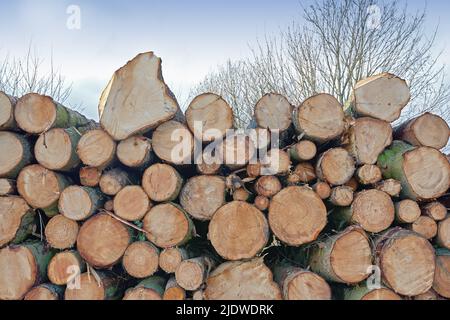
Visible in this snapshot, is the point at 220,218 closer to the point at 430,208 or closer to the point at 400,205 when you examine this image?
the point at 400,205

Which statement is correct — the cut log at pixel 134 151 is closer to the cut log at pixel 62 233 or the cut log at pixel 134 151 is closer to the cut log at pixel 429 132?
the cut log at pixel 62 233

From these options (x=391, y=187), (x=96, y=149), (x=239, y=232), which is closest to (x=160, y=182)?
(x=96, y=149)

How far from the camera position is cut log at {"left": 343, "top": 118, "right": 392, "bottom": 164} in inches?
97.7

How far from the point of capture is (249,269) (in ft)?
7.72

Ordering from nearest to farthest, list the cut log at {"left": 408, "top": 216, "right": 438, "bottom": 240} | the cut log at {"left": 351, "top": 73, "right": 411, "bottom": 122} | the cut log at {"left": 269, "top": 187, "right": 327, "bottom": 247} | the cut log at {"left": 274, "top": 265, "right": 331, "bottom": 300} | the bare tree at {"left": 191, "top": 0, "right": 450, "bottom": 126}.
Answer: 1. the cut log at {"left": 274, "top": 265, "right": 331, "bottom": 300}
2. the cut log at {"left": 269, "top": 187, "right": 327, "bottom": 247}
3. the cut log at {"left": 408, "top": 216, "right": 438, "bottom": 240}
4. the cut log at {"left": 351, "top": 73, "right": 411, "bottom": 122}
5. the bare tree at {"left": 191, "top": 0, "right": 450, "bottom": 126}

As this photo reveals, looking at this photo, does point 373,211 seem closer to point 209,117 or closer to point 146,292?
point 209,117

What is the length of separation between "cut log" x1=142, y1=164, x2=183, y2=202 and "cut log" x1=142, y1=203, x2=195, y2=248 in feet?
0.25

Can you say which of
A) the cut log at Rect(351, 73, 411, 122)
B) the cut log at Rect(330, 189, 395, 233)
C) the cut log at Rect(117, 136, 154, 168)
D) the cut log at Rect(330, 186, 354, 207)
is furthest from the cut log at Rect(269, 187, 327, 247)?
the cut log at Rect(117, 136, 154, 168)

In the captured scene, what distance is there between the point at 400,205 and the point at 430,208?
9.1 inches

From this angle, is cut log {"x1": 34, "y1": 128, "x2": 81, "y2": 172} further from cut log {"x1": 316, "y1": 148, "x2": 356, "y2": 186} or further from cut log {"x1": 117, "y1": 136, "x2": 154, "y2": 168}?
cut log {"x1": 316, "y1": 148, "x2": 356, "y2": 186}

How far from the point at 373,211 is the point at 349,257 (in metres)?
0.35

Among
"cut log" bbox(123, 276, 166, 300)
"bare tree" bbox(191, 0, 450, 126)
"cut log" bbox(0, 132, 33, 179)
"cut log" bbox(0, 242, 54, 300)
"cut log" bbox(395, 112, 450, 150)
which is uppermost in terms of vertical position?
"bare tree" bbox(191, 0, 450, 126)

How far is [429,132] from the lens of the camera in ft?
8.58

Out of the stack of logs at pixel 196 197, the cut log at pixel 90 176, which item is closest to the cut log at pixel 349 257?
the stack of logs at pixel 196 197
